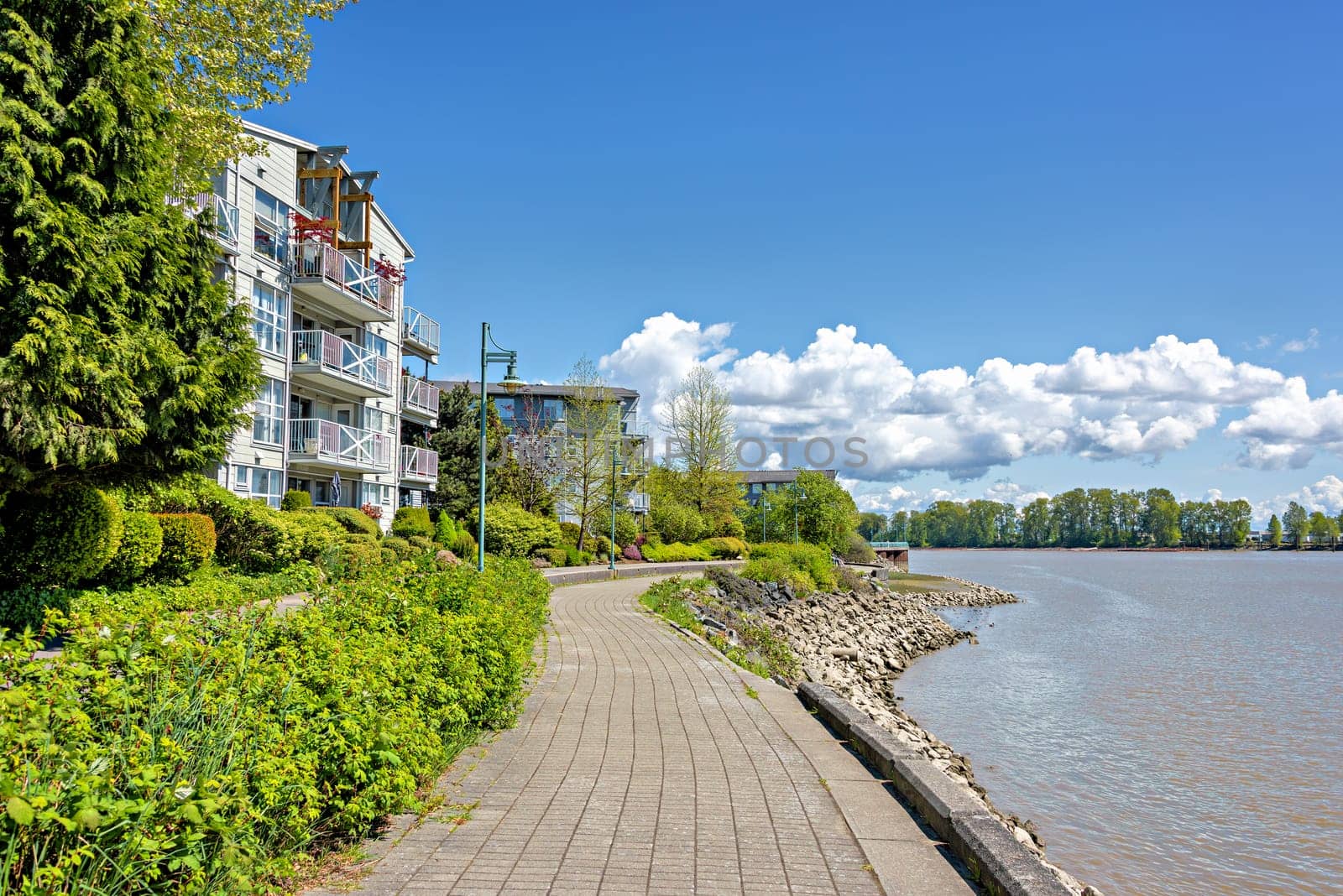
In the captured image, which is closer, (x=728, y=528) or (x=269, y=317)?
(x=269, y=317)

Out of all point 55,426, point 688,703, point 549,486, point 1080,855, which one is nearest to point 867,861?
point 688,703

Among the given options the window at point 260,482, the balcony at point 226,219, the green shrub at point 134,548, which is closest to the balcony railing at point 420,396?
the window at point 260,482

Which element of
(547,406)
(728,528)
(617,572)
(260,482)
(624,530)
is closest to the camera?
(260,482)

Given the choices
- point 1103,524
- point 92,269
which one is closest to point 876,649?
point 92,269

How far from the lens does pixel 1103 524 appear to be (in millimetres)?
176625

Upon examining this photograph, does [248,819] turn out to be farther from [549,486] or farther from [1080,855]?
[549,486]

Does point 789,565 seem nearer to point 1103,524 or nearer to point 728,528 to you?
point 728,528

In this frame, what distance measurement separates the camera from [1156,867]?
941 centimetres

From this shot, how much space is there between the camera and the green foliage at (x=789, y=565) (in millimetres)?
33250

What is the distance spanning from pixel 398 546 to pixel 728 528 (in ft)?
119

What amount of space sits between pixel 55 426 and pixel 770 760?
9.15 metres

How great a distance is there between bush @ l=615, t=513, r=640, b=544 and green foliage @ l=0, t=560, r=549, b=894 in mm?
40860

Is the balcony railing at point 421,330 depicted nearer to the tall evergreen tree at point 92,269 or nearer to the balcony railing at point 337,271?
the balcony railing at point 337,271

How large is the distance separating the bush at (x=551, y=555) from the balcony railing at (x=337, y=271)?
11.4 metres
